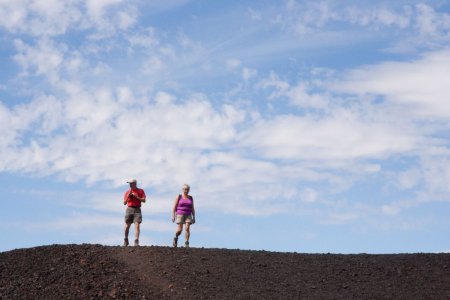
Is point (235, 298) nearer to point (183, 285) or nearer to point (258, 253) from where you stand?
point (183, 285)

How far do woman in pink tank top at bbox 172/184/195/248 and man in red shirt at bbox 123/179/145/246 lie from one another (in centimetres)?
116

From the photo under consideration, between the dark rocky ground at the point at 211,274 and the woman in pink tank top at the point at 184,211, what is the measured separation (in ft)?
4.26

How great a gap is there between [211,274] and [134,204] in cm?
458

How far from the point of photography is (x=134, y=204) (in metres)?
24.6

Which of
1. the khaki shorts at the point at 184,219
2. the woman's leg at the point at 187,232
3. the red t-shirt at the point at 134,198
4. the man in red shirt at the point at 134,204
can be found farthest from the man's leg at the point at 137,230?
the woman's leg at the point at 187,232

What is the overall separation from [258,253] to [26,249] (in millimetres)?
7423

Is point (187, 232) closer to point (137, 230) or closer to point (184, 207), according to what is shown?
point (184, 207)

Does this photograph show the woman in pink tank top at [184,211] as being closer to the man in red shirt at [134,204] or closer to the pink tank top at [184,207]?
the pink tank top at [184,207]

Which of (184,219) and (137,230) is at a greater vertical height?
(184,219)

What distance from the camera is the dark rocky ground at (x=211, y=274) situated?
2019cm

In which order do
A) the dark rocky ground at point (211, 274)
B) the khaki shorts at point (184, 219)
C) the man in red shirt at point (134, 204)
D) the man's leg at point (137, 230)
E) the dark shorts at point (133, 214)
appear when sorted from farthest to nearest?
1. the man's leg at point (137, 230)
2. the dark shorts at point (133, 214)
3. the man in red shirt at point (134, 204)
4. the khaki shorts at point (184, 219)
5. the dark rocky ground at point (211, 274)

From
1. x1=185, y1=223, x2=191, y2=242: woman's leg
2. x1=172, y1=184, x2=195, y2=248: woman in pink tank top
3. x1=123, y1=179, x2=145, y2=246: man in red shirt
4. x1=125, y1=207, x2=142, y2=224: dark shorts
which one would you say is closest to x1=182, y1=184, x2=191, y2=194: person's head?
x1=172, y1=184, x2=195, y2=248: woman in pink tank top

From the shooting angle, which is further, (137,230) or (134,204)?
(137,230)

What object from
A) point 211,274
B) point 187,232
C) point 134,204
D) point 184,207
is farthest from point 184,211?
point 211,274
